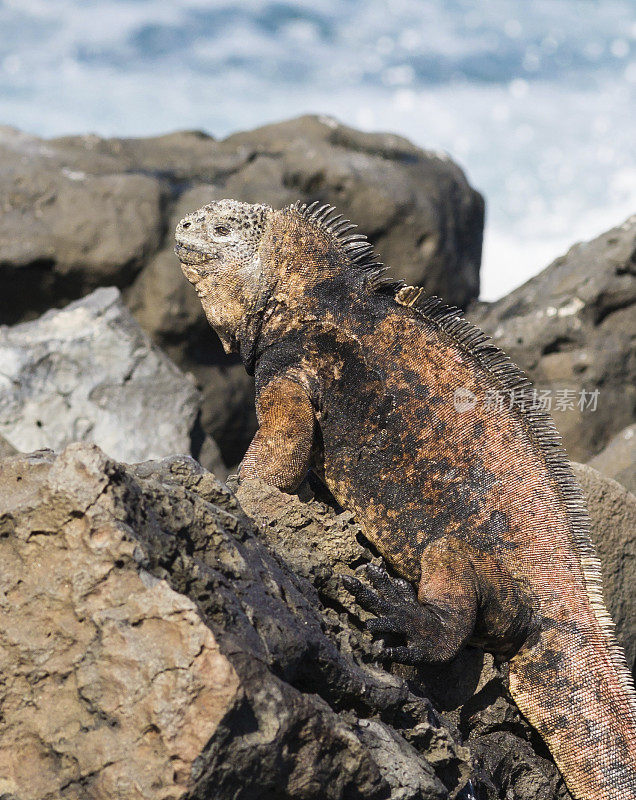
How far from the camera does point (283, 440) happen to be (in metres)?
3.66

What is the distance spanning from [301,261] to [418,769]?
2.09 meters

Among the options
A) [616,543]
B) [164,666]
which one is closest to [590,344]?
[616,543]

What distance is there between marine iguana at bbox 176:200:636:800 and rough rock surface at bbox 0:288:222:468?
140 inches

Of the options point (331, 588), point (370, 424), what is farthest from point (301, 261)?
point (331, 588)

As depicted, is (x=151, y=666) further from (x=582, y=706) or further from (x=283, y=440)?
(x=582, y=706)

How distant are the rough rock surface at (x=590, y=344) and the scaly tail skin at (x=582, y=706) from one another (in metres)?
4.94

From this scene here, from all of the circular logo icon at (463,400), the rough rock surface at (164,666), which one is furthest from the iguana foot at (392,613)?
the circular logo icon at (463,400)

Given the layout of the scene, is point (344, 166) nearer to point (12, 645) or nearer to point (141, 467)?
point (141, 467)

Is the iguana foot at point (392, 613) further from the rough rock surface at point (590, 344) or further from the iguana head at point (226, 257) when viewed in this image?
the rough rock surface at point (590, 344)

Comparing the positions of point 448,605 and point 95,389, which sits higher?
point 448,605

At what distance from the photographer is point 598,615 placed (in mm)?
3430

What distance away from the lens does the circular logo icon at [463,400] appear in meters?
3.59

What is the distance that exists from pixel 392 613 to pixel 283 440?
33.8 inches

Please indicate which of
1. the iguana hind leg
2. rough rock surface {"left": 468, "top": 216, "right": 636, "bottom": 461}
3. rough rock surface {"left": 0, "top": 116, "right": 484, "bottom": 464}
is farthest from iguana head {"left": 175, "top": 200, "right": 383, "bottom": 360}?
rough rock surface {"left": 0, "top": 116, "right": 484, "bottom": 464}
